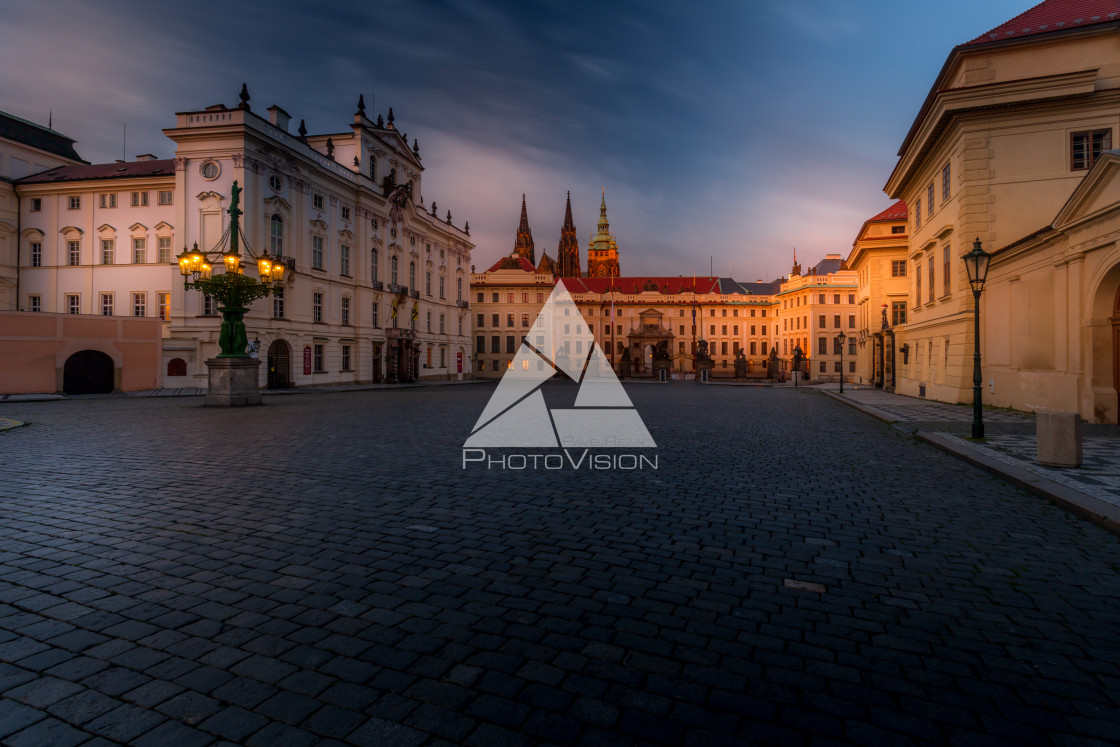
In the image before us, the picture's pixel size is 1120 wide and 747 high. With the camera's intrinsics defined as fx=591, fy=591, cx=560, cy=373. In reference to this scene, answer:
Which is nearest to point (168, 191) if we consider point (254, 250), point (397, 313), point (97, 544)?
point (254, 250)

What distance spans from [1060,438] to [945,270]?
17.4 m

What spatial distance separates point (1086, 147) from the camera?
20828mm

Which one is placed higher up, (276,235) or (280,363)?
(276,235)

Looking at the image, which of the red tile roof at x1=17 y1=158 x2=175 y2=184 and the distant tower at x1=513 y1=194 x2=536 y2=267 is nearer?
the red tile roof at x1=17 y1=158 x2=175 y2=184

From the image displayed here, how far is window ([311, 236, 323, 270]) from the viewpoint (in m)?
42.1

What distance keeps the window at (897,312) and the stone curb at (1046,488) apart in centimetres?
3067

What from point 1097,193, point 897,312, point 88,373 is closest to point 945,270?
point 1097,193

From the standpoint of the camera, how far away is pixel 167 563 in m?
4.88

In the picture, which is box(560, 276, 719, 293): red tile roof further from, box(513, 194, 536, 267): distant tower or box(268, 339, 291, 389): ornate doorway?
box(268, 339, 291, 389): ornate doorway

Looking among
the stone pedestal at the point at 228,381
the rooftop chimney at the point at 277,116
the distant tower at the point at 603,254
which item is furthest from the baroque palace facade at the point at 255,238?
the distant tower at the point at 603,254

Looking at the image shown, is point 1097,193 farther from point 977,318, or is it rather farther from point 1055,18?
point 1055,18

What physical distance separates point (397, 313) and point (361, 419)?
35784 mm

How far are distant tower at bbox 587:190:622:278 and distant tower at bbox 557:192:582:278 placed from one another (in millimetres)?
3042

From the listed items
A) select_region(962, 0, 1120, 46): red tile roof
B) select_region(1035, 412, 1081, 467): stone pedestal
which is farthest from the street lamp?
select_region(962, 0, 1120, 46): red tile roof
